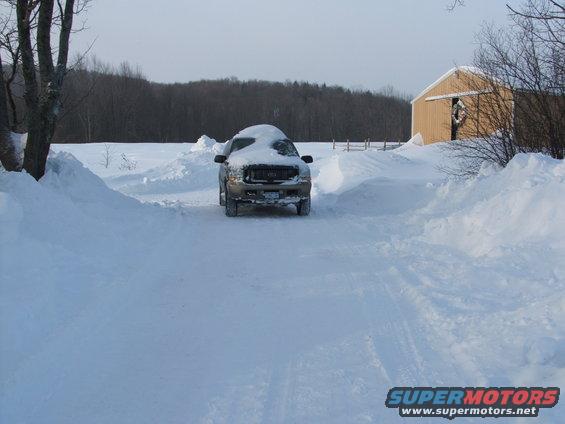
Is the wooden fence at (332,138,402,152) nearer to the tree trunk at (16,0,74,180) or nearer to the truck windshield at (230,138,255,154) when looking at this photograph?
the truck windshield at (230,138,255,154)

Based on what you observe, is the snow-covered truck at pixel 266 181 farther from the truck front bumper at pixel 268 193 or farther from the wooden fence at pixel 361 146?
the wooden fence at pixel 361 146

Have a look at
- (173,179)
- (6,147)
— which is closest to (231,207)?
(6,147)

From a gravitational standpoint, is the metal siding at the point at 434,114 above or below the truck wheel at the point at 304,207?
above

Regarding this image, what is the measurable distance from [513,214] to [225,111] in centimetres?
10057

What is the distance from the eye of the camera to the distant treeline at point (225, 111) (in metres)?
87.8

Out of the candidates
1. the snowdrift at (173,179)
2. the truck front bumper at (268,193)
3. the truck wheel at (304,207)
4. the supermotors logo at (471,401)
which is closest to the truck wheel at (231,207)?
the truck front bumper at (268,193)

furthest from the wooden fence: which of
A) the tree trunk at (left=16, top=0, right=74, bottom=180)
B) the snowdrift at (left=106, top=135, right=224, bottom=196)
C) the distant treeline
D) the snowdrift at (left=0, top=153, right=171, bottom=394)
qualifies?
the snowdrift at (left=0, top=153, right=171, bottom=394)

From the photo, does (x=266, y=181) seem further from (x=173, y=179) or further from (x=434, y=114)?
(x=434, y=114)

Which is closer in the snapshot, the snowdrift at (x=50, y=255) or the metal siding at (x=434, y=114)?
the snowdrift at (x=50, y=255)

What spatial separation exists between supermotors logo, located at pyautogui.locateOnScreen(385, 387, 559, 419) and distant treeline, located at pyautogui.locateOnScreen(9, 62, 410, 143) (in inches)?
3093

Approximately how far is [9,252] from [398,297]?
3973 mm

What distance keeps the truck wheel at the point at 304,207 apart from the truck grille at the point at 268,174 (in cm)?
62

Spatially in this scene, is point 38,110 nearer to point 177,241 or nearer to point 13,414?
point 177,241

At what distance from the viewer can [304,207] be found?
12289mm
